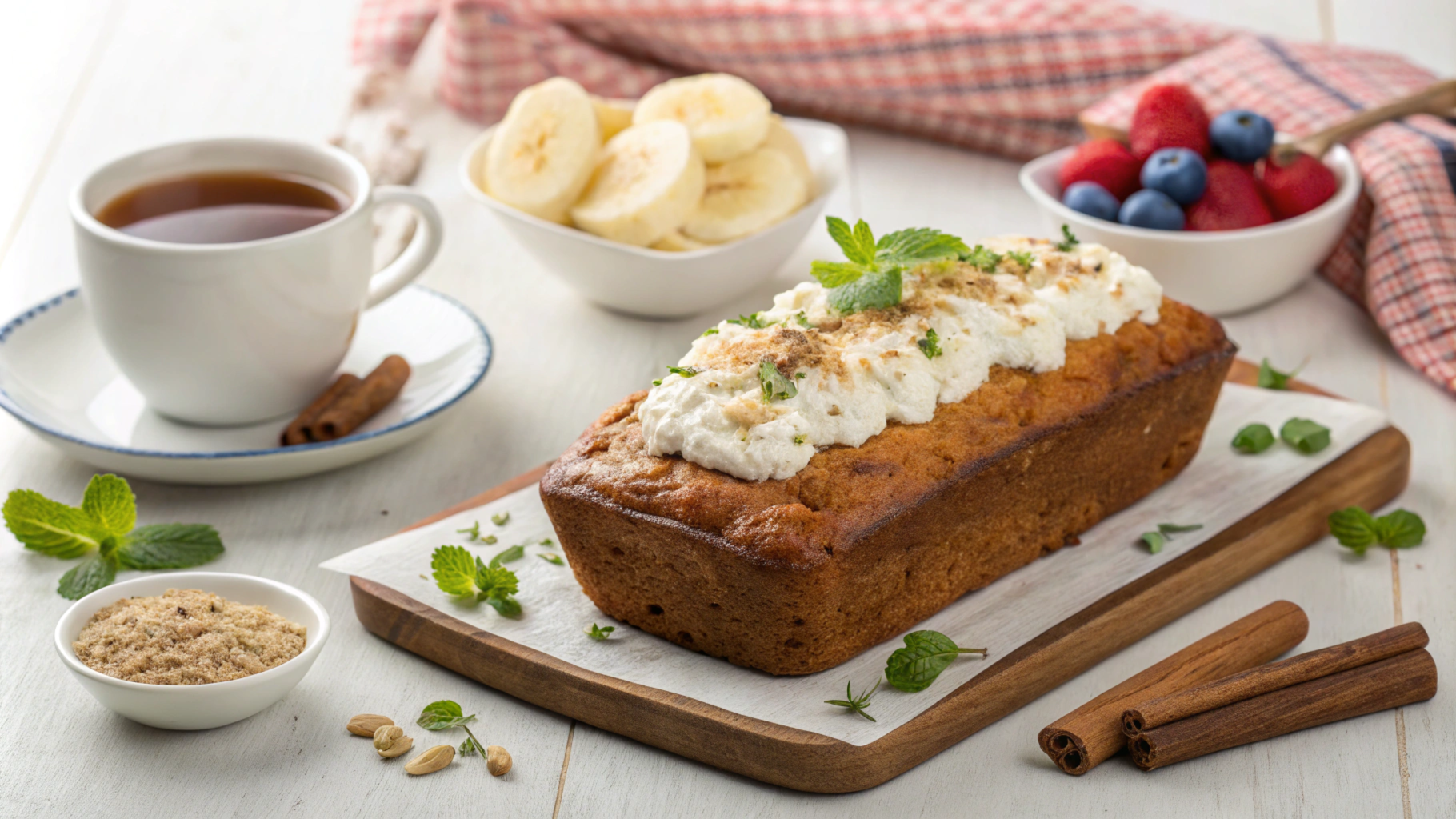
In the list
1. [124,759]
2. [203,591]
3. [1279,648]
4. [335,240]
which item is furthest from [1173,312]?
[124,759]

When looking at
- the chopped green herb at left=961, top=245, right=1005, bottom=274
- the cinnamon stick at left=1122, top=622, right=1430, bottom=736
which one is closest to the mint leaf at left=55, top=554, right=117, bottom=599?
the chopped green herb at left=961, top=245, right=1005, bottom=274

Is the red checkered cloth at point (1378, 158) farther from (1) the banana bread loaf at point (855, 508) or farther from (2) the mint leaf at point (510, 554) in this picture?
(2) the mint leaf at point (510, 554)

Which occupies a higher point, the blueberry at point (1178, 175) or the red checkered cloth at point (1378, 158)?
the blueberry at point (1178, 175)

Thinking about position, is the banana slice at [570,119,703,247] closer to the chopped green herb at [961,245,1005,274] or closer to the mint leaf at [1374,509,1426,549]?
the chopped green herb at [961,245,1005,274]

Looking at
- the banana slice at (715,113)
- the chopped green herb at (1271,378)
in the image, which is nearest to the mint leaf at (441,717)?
the banana slice at (715,113)

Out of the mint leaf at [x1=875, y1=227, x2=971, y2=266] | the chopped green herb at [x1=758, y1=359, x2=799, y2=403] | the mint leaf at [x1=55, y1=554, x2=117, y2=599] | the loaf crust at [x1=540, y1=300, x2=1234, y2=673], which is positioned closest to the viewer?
the loaf crust at [x1=540, y1=300, x2=1234, y2=673]
